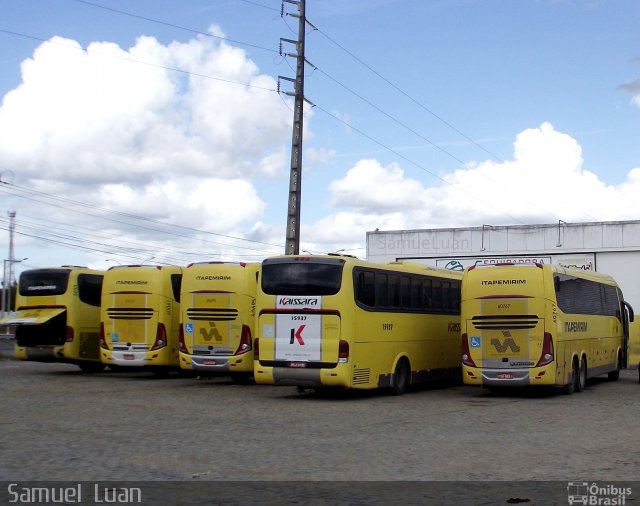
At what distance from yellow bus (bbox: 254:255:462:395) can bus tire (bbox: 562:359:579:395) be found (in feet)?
13.2

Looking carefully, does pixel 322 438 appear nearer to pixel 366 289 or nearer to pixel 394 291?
pixel 366 289

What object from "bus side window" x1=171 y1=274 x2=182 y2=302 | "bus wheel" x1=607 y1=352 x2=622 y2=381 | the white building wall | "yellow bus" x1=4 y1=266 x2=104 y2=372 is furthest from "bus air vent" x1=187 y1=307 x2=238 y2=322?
the white building wall

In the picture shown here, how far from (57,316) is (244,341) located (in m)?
7.35

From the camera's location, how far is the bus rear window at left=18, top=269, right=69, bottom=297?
29.4 m

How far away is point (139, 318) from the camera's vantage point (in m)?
→ 27.5

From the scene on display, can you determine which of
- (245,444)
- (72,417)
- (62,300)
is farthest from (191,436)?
(62,300)

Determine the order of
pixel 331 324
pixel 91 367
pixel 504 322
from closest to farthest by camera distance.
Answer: pixel 331 324 → pixel 504 322 → pixel 91 367

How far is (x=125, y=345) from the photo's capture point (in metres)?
27.5

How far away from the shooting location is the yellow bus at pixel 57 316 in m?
29.0

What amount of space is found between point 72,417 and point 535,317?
1083 cm

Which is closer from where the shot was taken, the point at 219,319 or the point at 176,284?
the point at 219,319
